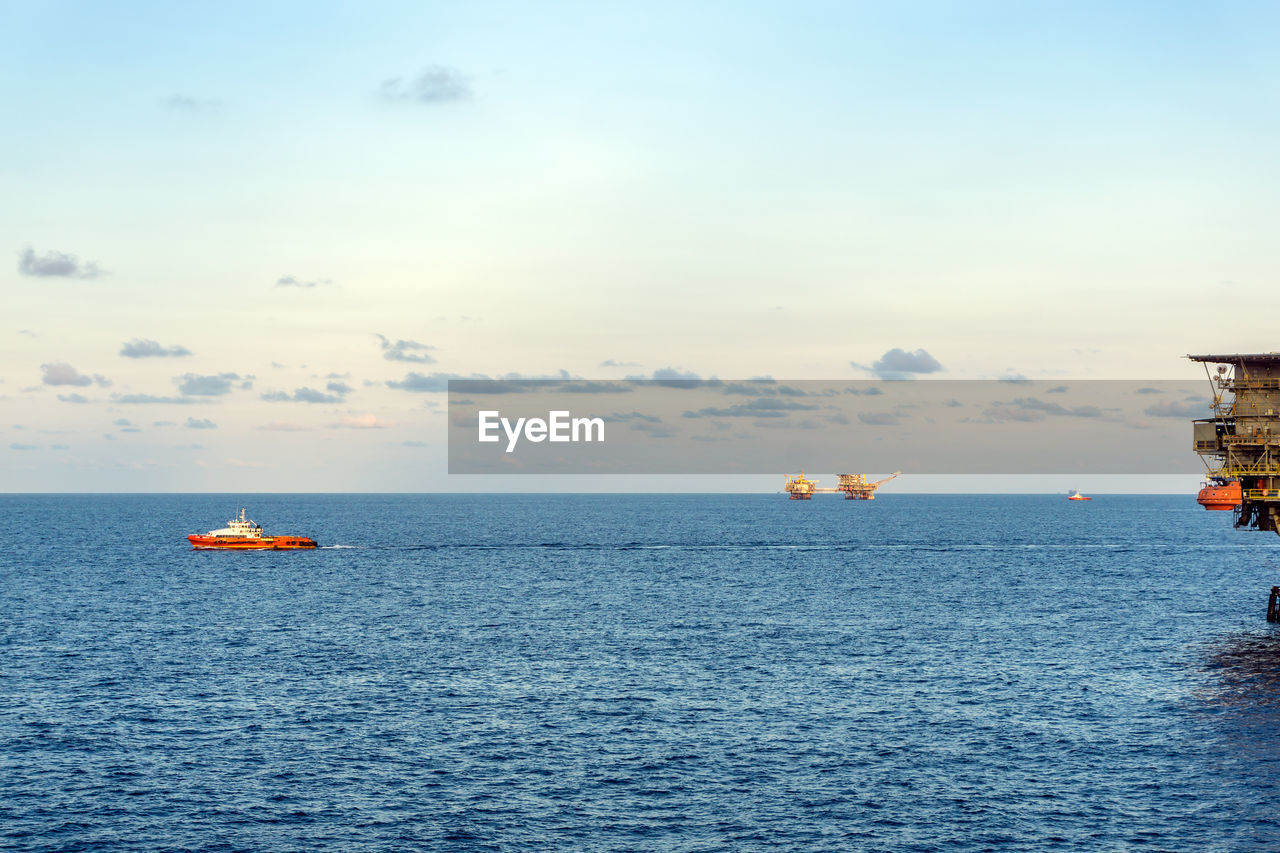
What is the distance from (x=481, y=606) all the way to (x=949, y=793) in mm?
78650

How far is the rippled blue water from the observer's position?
49844 millimetres

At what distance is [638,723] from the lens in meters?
67.2

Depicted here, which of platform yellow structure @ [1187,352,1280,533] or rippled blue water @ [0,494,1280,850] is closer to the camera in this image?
rippled blue water @ [0,494,1280,850]

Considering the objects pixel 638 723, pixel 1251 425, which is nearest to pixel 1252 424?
pixel 1251 425

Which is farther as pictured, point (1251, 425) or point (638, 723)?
point (1251, 425)

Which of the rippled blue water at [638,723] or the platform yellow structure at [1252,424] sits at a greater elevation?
the platform yellow structure at [1252,424]

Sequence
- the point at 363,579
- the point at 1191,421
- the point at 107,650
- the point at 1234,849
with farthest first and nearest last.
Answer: the point at 363,579 → the point at 1191,421 → the point at 107,650 → the point at 1234,849

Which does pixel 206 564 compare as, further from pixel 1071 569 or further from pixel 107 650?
pixel 1071 569

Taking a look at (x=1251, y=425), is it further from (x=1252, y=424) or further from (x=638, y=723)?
(x=638, y=723)

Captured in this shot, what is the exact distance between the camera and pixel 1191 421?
101812 mm

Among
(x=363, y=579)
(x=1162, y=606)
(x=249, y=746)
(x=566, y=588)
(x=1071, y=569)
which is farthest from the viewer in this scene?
(x=1071, y=569)

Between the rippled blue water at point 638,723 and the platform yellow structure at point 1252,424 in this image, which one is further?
the platform yellow structure at point 1252,424

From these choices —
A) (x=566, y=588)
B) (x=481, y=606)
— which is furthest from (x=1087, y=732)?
(x=566, y=588)

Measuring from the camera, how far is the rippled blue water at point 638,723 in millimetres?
49844
